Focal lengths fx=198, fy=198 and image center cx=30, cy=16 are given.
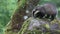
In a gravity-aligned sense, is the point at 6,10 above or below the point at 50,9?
below

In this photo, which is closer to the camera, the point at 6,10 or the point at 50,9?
the point at 50,9

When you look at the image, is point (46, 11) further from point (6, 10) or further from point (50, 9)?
point (6, 10)

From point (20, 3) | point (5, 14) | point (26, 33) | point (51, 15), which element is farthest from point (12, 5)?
point (26, 33)

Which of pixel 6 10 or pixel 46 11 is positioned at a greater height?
pixel 46 11

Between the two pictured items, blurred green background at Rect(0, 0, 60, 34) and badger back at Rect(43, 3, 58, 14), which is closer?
badger back at Rect(43, 3, 58, 14)

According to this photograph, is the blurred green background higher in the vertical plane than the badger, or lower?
lower

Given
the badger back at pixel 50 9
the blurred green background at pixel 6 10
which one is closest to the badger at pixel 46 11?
the badger back at pixel 50 9

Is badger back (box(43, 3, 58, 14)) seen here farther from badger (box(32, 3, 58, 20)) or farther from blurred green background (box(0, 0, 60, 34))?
blurred green background (box(0, 0, 60, 34))

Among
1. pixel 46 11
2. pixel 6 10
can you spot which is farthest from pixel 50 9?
pixel 6 10

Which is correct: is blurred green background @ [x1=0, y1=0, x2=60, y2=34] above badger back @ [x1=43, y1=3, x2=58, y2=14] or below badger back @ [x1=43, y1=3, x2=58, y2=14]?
below

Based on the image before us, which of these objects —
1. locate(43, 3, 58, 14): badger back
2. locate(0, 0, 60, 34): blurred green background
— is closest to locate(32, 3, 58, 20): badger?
locate(43, 3, 58, 14): badger back

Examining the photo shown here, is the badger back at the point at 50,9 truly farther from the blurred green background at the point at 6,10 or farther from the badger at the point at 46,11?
the blurred green background at the point at 6,10
